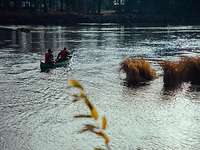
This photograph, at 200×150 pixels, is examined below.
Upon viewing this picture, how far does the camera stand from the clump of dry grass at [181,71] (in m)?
29.2

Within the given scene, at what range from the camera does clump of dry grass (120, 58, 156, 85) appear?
29656mm

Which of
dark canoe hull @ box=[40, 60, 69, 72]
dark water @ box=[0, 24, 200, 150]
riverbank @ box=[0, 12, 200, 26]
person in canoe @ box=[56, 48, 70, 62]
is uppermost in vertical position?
riverbank @ box=[0, 12, 200, 26]

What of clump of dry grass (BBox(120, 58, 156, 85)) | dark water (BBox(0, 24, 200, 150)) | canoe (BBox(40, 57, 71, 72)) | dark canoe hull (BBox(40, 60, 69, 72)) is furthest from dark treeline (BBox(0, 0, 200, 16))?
clump of dry grass (BBox(120, 58, 156, 85))

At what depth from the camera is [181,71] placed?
97.6 ft

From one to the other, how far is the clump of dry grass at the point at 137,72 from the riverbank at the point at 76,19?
74.8 meters

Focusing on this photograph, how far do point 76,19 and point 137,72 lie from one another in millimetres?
81595

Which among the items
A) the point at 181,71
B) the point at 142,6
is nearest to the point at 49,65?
the point at 181,71

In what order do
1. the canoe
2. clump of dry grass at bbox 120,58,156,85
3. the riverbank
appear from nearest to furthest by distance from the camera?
clump of dry grass at bbox 120,58,156,85
the canoe
the riverbank

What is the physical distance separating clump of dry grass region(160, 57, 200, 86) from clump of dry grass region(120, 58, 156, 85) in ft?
4.32

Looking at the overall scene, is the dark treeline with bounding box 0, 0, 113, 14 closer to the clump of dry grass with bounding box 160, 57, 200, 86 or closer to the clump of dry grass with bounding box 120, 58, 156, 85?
the clump of dry grass with bounding box 120, 58, 156, 85

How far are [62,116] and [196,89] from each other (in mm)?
11140

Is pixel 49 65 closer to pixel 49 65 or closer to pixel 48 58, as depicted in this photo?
pixel 49 65

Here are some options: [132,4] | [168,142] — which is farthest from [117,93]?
[132,4]

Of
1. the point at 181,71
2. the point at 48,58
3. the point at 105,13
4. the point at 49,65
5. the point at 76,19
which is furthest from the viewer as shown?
the point at 105,13
